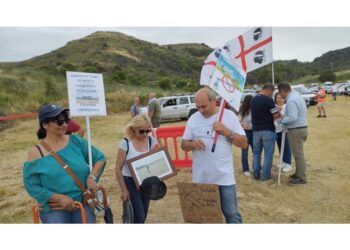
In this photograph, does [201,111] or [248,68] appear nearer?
[201,111]

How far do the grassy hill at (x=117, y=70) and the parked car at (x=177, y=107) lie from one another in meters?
6.20

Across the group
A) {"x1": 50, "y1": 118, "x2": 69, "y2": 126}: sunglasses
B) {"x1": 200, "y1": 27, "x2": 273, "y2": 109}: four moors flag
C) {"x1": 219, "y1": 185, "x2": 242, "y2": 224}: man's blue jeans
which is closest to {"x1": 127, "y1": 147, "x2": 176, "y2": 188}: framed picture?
{"x1": 219, "y1": 185, "x2": 242, "y2": 224}: man's blue jeans

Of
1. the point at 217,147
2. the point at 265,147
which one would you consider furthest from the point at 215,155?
the point at 265,147

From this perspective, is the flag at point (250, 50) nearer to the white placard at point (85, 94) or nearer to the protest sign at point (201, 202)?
the white placard at point (85, 94)

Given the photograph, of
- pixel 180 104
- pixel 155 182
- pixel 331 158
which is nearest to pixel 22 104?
pixel 180 104

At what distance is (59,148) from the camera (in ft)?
8.96

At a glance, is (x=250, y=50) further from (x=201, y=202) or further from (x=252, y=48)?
(x=201, y=202)

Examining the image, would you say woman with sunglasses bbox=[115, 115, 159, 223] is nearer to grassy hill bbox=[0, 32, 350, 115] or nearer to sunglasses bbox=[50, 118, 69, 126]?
sunglasses bbox=[50, 118, 69, 126]

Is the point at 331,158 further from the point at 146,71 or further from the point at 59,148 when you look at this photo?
the point at 146,71

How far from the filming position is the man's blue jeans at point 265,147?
6012mm

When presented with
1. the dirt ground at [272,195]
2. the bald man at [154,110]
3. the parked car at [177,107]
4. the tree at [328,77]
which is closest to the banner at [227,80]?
the dirt ground at [272,195]

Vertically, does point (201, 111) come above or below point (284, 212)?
above

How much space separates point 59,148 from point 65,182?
0.89ft

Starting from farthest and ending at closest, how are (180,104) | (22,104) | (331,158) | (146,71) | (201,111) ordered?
(146,71), (22,104), (180,104), (331,158), (201,111)
